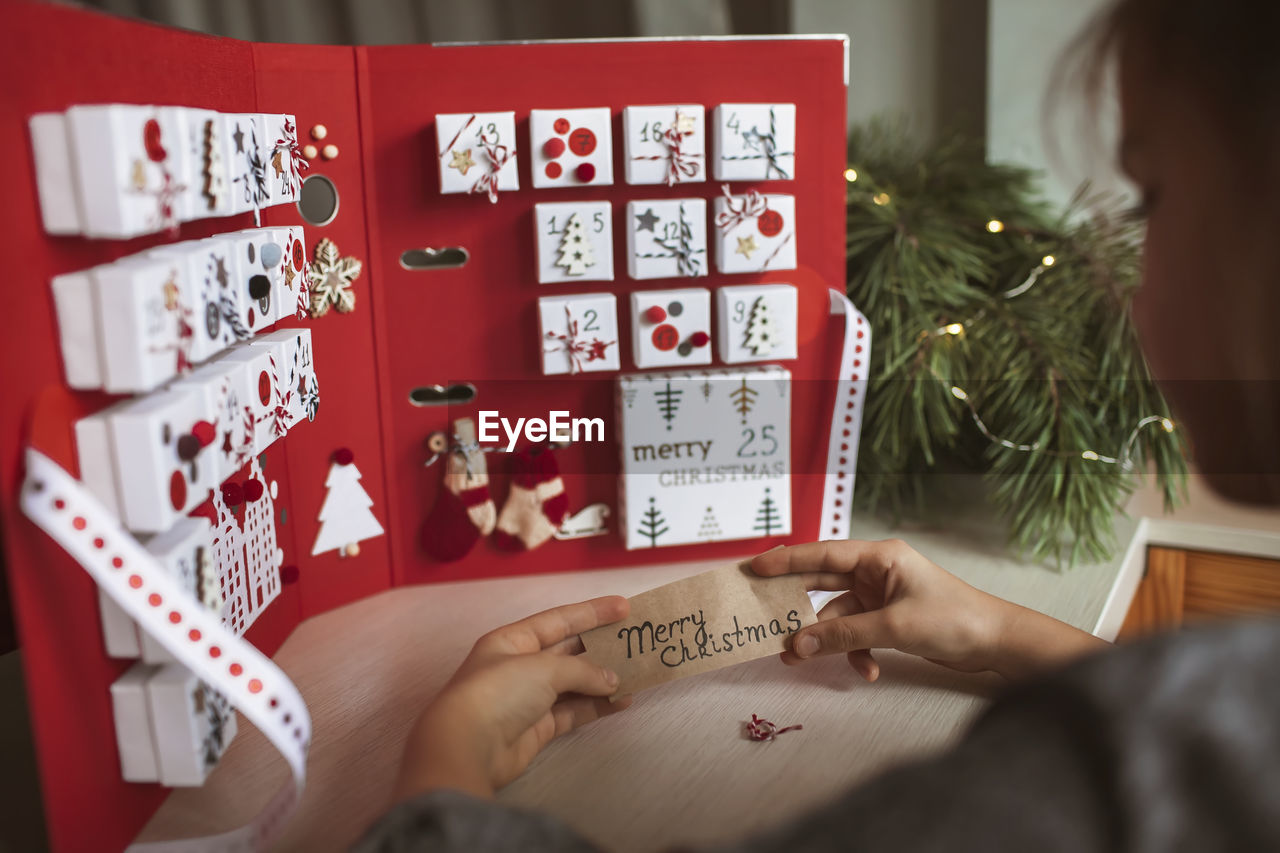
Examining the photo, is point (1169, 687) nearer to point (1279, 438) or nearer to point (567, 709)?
point (1279, 438)

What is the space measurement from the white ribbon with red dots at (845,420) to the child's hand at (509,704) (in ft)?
1.02

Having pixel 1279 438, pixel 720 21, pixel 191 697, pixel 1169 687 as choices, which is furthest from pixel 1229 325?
pixel 720 21

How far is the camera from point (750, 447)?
87cm

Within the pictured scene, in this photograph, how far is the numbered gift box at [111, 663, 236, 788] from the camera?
20.6 inches

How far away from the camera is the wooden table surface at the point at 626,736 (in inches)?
22.1

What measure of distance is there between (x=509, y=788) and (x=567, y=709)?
0.23 feet

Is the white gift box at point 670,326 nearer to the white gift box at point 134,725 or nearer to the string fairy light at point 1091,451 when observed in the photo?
the string fairy light at point 1091,451

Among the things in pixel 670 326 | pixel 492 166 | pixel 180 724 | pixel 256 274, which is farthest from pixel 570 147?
pixel 180 724

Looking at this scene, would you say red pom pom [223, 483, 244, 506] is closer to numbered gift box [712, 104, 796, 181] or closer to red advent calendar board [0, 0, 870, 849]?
red advent calendar board [0, 0, 870, 849]

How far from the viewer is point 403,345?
821 millimetres

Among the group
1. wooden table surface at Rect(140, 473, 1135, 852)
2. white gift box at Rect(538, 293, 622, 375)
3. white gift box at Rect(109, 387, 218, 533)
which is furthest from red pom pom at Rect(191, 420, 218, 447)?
white gift box at Rect(538, 293, 622, 375)

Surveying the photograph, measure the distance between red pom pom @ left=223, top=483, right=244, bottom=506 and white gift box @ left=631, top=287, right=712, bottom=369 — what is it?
33cm

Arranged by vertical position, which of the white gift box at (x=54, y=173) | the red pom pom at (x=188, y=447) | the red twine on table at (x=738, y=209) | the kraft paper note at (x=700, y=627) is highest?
A: the white gift box at (x=54, y=173)

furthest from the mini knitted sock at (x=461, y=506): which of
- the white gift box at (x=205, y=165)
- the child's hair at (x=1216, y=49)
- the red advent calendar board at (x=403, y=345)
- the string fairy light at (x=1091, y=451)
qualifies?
the child's hair at (x=1216, y=49)
